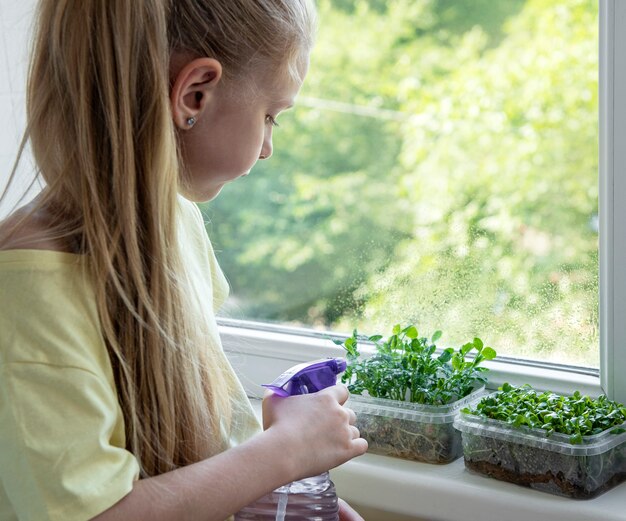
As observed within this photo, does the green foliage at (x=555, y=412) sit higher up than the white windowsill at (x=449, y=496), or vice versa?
the green foliage at (x=555, y=412)

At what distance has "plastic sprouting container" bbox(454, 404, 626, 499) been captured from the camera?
942 mm

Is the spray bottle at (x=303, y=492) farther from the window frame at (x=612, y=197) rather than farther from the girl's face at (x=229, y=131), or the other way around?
the window frame at (x=612, y=197)

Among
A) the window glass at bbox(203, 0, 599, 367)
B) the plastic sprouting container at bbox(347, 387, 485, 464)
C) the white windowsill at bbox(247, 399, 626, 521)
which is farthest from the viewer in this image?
the window glass at bbox(203, 0, 599, 367)

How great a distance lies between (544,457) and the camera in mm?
962

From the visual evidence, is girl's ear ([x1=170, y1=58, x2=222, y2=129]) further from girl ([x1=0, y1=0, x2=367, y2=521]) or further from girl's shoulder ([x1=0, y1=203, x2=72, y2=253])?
girl's shoulder ([x1=0, y1=203, x2=72, y2=253])

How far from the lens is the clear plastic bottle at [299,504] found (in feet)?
3.10

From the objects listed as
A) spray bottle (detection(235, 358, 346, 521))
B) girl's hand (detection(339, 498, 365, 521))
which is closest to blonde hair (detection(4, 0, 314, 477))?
spray bottle (detection(235, 358, 346, 521))

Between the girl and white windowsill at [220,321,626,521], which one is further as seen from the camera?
white windowsill at [220,321,626,521]

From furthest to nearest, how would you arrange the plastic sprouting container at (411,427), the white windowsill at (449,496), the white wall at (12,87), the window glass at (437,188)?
the white wall at (12,87)
the window glass at (437,188)
the plastic sprouting container at (411,427)
the white windowsill at (449,496)

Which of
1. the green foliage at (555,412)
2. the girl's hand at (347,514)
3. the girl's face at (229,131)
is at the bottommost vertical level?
the girl's hand at (347,514)

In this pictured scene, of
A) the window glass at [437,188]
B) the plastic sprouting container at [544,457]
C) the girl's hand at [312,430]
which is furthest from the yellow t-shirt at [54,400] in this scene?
the window glass at [437,188]

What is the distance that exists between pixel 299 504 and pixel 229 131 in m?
0.43

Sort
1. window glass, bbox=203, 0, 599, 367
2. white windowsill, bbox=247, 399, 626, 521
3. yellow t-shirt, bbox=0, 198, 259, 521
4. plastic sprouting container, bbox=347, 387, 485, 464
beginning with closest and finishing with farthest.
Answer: yellow t-shirt, bbox=0, 198, 259, 521 → white windowsill, bbox=247, 399, 626, 521 → plastic sprouting container, bbox=347, 387, 485, 464 → window glass, bbox=203, 0, 599, 367

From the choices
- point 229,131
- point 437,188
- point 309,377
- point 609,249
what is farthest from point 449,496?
point 437,188
